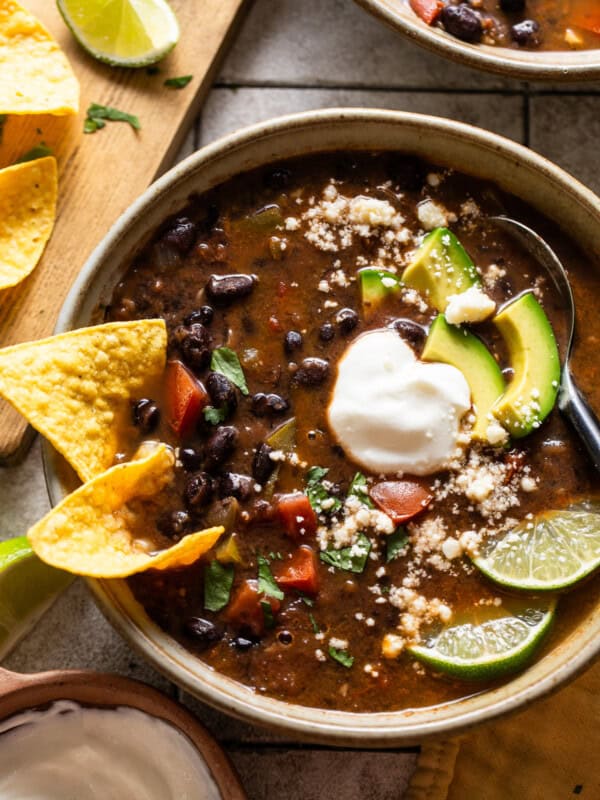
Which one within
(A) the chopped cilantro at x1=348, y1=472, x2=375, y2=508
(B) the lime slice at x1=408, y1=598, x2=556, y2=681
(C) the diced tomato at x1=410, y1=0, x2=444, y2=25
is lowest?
(B) the lime slice at x1=408, y1=598, x2=556, y2=681

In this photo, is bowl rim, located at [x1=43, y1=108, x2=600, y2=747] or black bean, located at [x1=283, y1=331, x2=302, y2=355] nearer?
bowl rim, located at [x1=43, y1=108, x2=600, y2=747]

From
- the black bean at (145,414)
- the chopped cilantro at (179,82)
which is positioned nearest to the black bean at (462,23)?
the chopped cilantro at (179,82)

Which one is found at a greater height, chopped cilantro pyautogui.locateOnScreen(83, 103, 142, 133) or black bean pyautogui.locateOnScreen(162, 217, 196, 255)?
chopped cilantro pyautogui.locateOnScreen(83, 103, 142, 133)

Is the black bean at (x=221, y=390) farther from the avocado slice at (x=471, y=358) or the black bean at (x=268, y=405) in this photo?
the avocado slice at (x=471, y=358)

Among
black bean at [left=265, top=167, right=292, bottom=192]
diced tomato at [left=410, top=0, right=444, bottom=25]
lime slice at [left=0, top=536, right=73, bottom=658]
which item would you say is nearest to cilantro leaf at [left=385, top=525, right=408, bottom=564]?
lime slice at [left=0, top=536, right=73, bottom=658]

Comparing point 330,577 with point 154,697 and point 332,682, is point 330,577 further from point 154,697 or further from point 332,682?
point 154,697

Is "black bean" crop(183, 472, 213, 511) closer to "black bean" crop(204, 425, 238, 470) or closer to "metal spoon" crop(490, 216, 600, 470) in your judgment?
"black bean" crop(204, 425, 238, 470)

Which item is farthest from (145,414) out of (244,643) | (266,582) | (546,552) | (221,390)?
(546,552)

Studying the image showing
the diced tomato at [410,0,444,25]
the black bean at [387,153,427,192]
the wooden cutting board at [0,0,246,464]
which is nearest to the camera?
the black bean at [387,153,427,192]

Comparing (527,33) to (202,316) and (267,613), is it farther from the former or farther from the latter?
(267,613)
